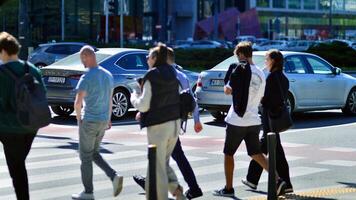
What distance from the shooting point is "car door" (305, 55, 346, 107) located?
57.2 ft

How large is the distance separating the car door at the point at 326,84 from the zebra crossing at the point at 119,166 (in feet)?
14.6

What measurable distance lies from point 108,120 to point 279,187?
6.87ft

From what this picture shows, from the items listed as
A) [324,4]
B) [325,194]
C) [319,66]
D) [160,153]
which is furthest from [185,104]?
[324,4]

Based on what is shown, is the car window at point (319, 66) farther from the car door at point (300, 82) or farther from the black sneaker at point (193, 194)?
the black sneaker at point (193, 194)

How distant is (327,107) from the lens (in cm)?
1780

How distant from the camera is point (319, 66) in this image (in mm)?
17750

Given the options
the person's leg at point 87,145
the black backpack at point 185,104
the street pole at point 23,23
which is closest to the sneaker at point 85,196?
the person's leg at point 87,145

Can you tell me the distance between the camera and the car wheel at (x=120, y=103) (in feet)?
55.5

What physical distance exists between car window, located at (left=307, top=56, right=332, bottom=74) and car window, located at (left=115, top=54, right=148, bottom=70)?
3.91 metres

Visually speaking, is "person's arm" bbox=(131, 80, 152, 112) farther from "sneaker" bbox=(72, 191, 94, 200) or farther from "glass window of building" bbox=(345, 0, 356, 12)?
"glass window of building" bbox=(345, 0, 356, 12)

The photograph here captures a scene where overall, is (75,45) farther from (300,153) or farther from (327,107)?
(300,153)

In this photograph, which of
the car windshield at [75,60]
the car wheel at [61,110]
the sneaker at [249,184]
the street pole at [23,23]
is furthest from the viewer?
the street pole at [23,23]

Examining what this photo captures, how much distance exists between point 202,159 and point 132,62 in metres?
6.60

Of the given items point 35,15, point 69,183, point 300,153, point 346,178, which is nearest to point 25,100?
point 69,183
